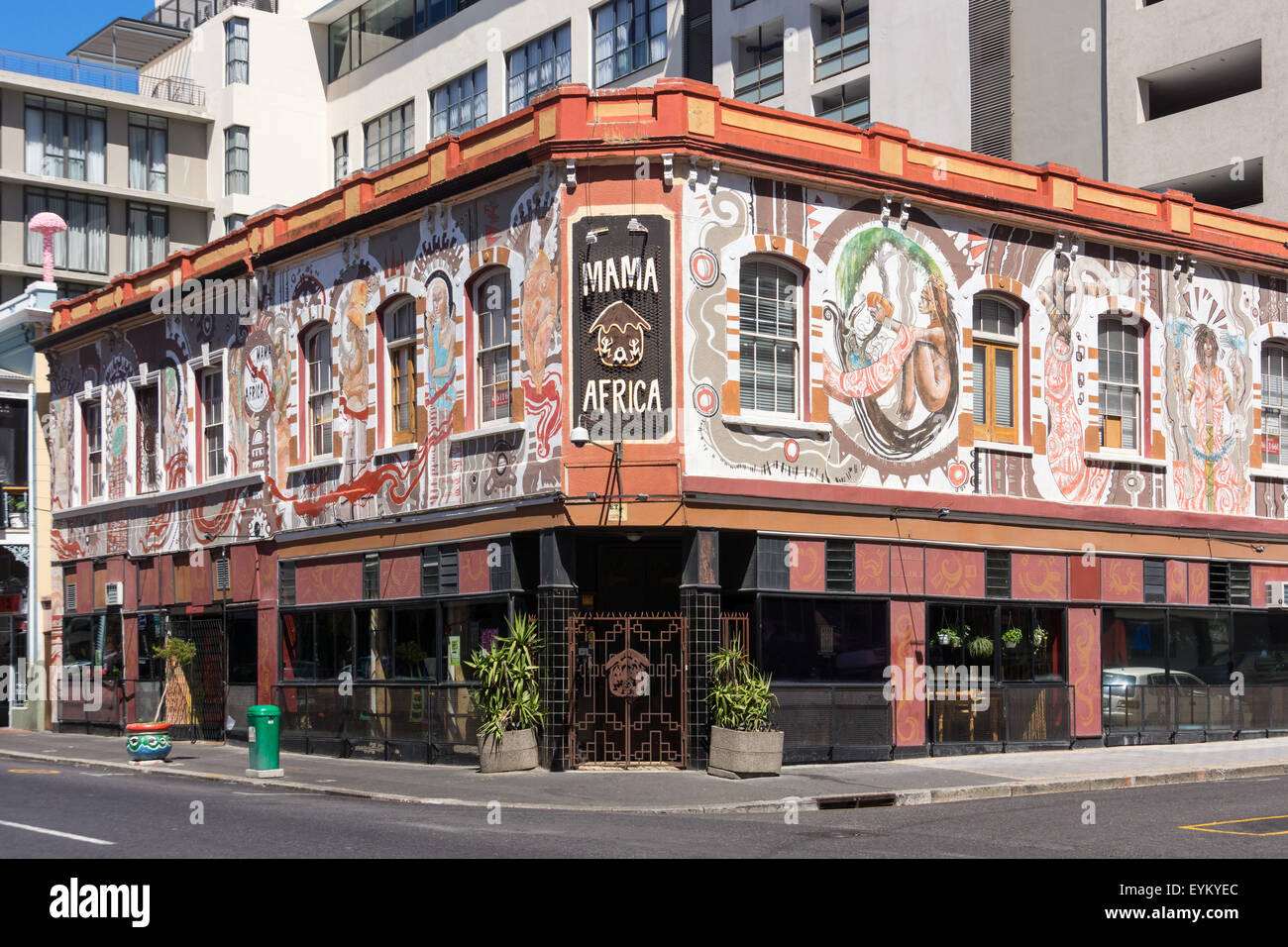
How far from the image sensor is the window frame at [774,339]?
23.1 m

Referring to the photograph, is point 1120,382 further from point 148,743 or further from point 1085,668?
point 148,743

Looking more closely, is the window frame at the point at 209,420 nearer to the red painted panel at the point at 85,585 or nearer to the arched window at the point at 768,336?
the red painted panel at the point at 85,585

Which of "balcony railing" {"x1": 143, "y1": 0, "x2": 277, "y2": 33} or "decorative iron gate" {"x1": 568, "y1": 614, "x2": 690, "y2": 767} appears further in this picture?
"balcony railing" {"x1": 143, "y1": 0, "x2": 277, "y2": 33}

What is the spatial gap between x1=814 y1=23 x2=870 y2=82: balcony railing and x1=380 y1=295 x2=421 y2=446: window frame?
21102 mm

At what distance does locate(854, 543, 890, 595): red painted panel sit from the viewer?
23672mm

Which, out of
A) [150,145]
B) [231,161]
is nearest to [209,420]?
[231,161]

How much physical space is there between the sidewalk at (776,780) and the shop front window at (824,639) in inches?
56.8

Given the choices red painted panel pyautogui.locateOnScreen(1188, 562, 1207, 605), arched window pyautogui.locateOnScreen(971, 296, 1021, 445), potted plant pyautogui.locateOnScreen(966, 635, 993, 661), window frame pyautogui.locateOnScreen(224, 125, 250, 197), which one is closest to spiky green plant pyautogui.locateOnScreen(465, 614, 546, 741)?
potted plant pyautogui.locateOnScreen(966, 635, 993, 661)

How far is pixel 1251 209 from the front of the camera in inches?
1500

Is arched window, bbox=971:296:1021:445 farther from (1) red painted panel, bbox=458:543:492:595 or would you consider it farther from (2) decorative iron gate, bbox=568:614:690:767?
(1) red painted panel, bbox=458:543:492:595

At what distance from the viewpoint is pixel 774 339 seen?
922 inches
